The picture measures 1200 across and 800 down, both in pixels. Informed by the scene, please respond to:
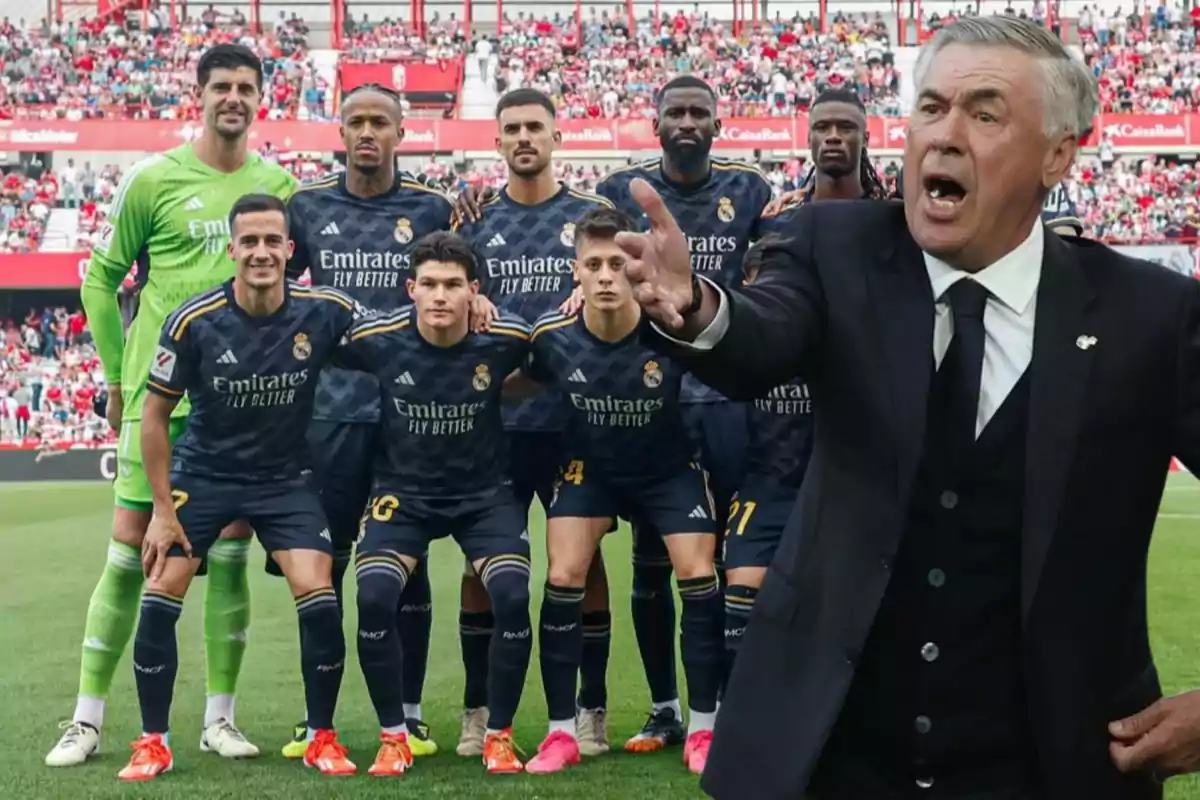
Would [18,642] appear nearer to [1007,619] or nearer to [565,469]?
[565,469]

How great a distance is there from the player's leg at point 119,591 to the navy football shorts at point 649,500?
5.28 ft

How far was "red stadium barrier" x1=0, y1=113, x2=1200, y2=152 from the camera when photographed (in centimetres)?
3700

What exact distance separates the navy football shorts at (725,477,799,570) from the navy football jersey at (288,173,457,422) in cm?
154

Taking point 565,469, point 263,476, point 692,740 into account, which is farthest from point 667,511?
point 263,476

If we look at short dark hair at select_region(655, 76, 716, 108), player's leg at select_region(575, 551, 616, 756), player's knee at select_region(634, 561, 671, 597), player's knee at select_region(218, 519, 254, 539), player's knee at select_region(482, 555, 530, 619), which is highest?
short dark hair at select_region(655, 76, 716, 108)

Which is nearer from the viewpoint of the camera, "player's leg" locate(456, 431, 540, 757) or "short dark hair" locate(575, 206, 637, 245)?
"short dark hair" locate(575, 206, 637, 245)

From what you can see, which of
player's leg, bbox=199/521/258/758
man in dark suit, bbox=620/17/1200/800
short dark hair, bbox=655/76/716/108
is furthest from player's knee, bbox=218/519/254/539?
man in dark suit, bbox=620/17/1200/800

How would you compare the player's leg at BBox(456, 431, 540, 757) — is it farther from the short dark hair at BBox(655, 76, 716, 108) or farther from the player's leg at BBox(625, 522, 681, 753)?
the short dark hair at BBox(655, 76, 716, 108)

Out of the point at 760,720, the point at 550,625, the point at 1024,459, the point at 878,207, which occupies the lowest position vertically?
the point at 550,625

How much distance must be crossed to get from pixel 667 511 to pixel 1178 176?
34.5 m

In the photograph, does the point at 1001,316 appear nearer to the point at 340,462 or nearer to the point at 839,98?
the point at 839,98

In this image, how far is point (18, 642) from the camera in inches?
347

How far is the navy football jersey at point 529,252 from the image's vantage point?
628 centimetres

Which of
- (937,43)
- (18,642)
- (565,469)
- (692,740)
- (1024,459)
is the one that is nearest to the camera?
(1024,459)
